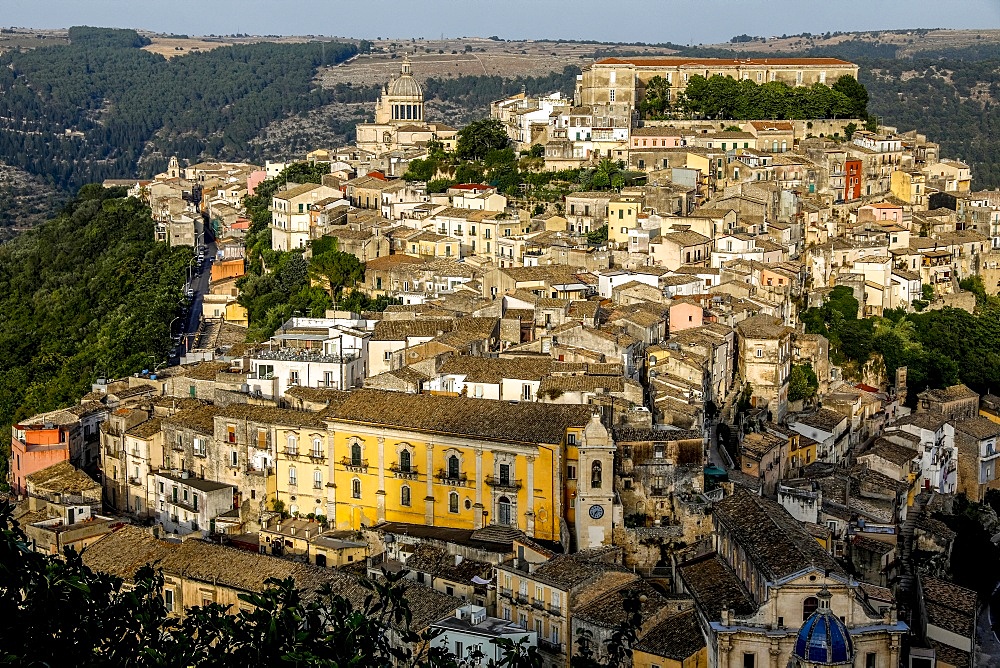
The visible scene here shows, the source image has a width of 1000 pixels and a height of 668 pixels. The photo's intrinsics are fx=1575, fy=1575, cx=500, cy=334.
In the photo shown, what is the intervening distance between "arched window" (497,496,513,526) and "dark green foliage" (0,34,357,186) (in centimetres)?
10950

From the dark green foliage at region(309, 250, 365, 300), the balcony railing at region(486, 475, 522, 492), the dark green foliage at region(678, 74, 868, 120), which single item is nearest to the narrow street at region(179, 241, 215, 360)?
the dark green foliage at region(309, 250, 365, 300)

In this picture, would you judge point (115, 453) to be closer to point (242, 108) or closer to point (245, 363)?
point (245, 363)

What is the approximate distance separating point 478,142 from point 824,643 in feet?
129

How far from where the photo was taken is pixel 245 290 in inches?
1998

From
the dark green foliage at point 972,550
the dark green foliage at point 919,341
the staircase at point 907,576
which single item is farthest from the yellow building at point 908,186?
the staircase at point 907,576

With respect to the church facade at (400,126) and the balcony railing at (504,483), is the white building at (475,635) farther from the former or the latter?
the church facade at (400,126)

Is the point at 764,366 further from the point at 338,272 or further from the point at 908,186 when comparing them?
the point at 908,186

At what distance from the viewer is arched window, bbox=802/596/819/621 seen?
23.0m

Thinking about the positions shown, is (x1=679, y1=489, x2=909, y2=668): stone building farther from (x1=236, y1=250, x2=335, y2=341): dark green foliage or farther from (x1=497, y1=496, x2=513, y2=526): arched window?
(x1=236, y1=250, x2=335, y2=341): dark green foliage

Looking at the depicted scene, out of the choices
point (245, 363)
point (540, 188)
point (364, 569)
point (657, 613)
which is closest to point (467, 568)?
point (364, 569)

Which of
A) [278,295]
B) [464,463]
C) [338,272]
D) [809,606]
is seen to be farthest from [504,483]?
[278,295]

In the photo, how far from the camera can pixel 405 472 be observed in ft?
104

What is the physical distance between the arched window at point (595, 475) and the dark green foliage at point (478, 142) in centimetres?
3079

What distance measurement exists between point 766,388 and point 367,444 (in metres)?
12.3
